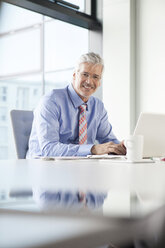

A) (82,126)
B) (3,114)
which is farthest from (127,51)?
(3,114)

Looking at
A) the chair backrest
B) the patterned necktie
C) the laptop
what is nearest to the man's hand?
the laptop

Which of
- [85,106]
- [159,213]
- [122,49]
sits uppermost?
[122,49]

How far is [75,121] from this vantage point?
1.87 meters

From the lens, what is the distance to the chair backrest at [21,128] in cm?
178

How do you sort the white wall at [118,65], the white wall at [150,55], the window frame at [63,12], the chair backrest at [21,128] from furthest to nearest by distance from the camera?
the white wall at [118,65] < the white wall at [150,55] < the window frame at [63,12] < the chair backrest at [21,128]

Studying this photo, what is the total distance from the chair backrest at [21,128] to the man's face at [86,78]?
13.9 inches

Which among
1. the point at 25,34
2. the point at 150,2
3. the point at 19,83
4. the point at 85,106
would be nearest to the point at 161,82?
the point at 150,2

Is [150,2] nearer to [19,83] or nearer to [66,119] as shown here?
[66,119]

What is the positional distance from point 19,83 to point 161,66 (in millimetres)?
3963

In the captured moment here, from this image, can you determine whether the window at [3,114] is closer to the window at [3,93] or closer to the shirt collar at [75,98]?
the window at [3,93]

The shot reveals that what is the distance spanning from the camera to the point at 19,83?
6488mm

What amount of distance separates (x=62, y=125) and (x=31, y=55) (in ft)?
12.1

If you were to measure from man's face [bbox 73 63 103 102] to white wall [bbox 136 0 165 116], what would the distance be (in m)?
1.05

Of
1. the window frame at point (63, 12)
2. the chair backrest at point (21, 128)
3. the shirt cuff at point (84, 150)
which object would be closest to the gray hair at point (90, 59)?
the chair backrest at point (21, 128)
